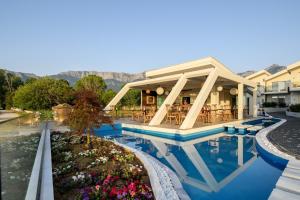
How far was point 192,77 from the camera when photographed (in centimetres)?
1267

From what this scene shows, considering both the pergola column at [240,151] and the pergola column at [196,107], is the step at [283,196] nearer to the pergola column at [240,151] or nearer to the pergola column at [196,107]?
the pergola column at [240,151]

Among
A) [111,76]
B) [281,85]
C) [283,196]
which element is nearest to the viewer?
[283,196]

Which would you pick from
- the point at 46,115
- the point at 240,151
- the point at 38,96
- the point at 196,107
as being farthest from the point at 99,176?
the point at 38,96

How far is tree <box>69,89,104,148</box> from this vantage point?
658 cm

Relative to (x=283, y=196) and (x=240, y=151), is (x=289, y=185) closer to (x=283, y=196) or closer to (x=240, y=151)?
(x=283, y=196)

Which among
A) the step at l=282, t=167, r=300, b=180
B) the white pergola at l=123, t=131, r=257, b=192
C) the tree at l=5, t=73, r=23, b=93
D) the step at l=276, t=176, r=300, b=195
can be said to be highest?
the tree at l=5, t=73, r=23, b=93

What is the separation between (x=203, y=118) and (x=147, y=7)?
407 inches

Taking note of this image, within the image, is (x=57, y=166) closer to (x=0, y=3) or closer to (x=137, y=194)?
(x=137, y=194)

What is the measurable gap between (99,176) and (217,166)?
358 cm

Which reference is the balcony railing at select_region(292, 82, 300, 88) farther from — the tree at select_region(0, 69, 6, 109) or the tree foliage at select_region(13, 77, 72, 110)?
the tree at select_region(0, 69, 6, 109)

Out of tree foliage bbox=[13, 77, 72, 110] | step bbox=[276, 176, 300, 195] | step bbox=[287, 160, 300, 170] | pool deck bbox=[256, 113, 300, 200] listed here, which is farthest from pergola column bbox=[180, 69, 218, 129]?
tree foliage bbox=[13, 77, 72, 110]

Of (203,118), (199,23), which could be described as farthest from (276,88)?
(203,118)

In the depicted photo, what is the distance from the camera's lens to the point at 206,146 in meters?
8.33

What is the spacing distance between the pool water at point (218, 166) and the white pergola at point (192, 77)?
6.70 feet
